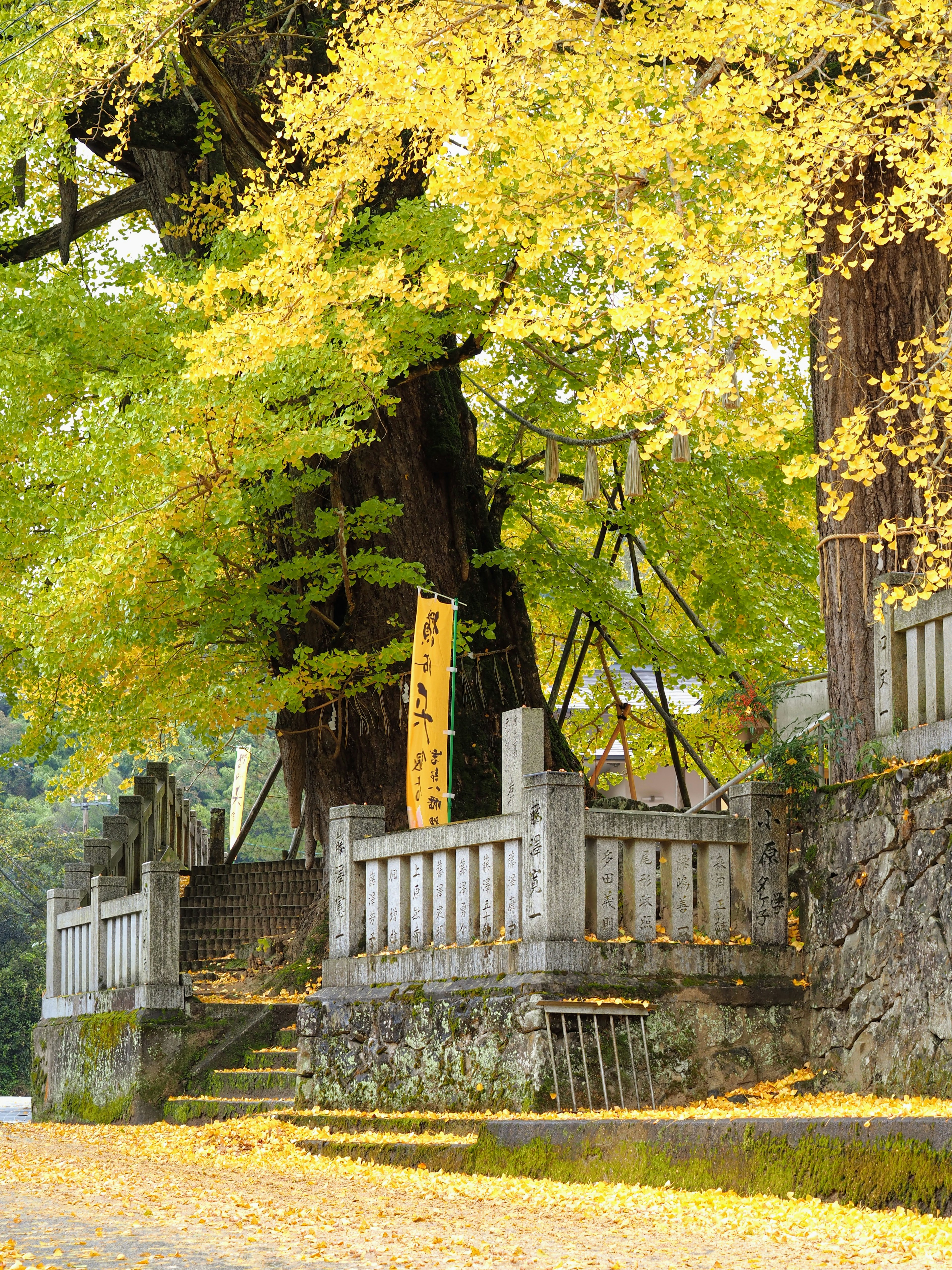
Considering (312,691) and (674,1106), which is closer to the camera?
(674,1106)

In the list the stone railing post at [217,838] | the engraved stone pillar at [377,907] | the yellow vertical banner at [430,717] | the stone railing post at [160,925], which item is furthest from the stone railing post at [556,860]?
the stone railing post at [217,838]

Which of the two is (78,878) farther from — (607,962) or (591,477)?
(607,962)

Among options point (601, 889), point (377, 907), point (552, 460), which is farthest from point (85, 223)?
point (601, 889)

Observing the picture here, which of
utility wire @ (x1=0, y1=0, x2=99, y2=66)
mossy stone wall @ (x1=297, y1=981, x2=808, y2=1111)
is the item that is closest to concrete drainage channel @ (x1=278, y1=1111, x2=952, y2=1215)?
mossy stone wall @ (x1=297, y1=981, x2=808, y2=1111)

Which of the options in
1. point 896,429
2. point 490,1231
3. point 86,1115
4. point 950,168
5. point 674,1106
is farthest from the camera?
point 86,1115

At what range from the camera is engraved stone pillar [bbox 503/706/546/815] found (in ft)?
27.6

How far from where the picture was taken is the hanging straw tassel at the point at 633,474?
1409 cm

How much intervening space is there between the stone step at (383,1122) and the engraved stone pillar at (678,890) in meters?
1.60

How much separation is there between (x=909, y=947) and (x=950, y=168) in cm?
405

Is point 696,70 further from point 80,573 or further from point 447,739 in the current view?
point 80,573

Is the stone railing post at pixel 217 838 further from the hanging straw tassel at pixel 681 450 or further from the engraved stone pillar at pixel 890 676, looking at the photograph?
the engraved stone pillar at pixel 890 676

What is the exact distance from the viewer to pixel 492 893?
8.58 metres

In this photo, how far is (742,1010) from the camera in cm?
839

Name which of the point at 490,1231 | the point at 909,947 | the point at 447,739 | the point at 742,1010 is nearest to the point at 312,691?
the point at 447,739
